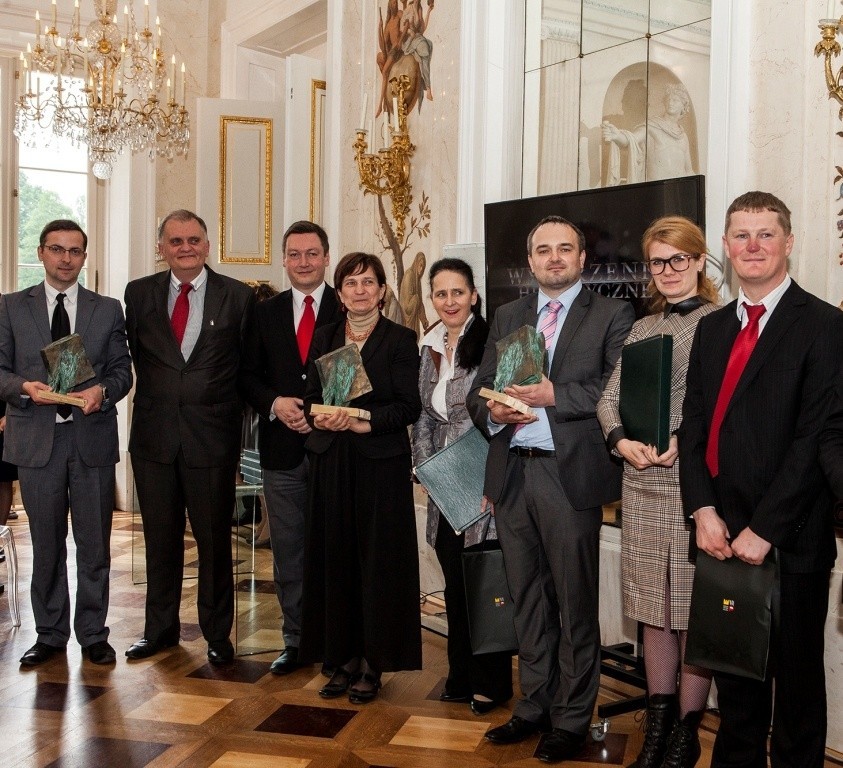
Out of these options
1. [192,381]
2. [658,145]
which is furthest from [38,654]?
[658,145]

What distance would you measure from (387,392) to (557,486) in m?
0.80

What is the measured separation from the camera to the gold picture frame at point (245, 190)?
23.1 feet

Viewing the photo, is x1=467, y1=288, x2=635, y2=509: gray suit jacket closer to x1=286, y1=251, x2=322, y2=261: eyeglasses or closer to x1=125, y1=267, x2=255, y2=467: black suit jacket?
x1=286, y1=251, x2=322, y2=261: eyeglasses

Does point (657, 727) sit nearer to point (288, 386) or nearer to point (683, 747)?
point (683, 747)

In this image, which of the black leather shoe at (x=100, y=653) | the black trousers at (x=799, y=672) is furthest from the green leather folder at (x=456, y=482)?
the black leather shoe at (x=100, y=653)

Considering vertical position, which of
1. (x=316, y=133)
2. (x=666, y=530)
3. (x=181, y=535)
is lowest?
(x=181, y=535)

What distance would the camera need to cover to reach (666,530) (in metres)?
2.83

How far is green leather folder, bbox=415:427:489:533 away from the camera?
3.43 m

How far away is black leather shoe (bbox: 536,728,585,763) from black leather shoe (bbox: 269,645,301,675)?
120cm

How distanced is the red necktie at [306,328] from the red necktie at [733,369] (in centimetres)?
181

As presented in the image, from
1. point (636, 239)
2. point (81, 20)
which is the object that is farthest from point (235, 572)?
point (81, 20)

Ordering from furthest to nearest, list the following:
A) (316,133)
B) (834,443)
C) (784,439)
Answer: (316,133)
(784,439)
(834,443)

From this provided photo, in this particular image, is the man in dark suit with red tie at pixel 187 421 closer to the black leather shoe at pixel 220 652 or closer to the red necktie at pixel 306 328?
the black leather shoe at pixel 220 652

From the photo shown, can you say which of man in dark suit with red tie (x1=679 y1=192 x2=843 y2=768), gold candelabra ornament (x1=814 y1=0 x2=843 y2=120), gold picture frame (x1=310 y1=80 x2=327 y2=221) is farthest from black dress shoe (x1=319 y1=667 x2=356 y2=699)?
gold picture frame (x1=310 y1=80 x2=327 y2=221)
